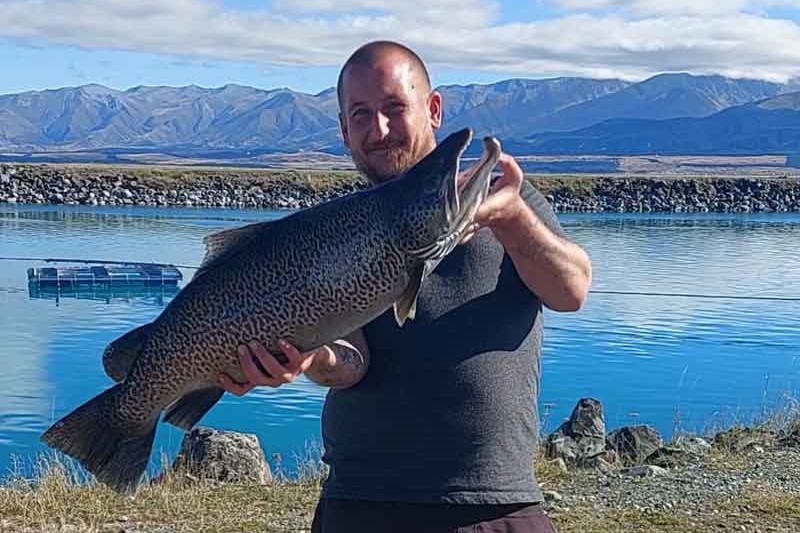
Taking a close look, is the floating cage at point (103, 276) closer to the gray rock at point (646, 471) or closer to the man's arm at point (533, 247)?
the gray rock at point (646, 471)

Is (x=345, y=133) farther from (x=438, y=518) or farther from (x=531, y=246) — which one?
(x=438, y=518)

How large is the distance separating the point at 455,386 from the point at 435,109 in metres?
0.87

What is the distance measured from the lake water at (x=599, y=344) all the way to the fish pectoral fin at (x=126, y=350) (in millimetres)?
9615

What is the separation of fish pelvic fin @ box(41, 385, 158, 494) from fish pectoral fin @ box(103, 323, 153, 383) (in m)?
0.05

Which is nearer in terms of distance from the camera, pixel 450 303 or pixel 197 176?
pixel 450 303

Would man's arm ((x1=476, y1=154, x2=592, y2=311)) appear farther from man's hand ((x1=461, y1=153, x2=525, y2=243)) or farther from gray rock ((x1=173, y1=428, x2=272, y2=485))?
gray rock ((x1=173, y1=428, x2=272, y2=485))

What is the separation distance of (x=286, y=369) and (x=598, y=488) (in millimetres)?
6448

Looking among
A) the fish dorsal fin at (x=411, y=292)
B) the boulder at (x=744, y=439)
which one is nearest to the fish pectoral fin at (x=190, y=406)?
the fish dorsal fin at (x=411, y=292)

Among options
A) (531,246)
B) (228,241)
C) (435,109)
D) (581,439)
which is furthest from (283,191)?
(531,246)

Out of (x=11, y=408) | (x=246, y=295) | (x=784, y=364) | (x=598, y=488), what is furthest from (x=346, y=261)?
(x=784, y=364)

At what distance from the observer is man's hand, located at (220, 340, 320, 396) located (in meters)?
3.22

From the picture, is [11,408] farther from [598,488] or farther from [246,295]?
[246,295]

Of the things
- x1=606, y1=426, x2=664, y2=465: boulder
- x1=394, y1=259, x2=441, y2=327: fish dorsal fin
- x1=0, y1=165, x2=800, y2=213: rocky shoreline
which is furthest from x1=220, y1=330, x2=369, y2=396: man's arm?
x1=0, y1=165, x2=800, y2=213: rocky shoreline

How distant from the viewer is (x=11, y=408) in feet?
57.0
